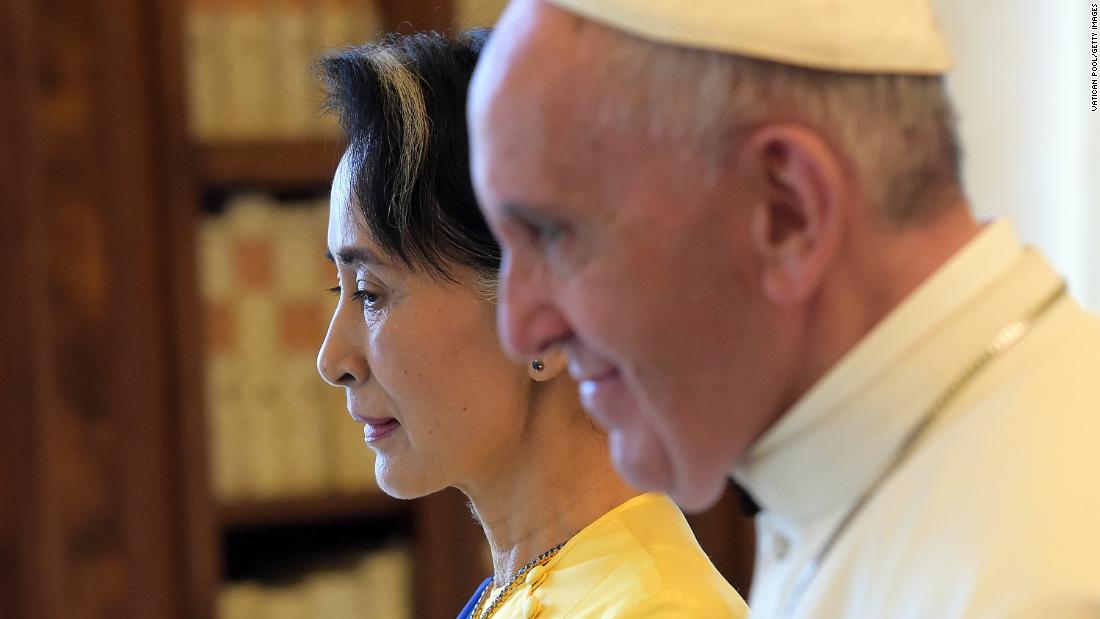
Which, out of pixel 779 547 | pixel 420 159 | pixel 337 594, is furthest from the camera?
pixel 337 594

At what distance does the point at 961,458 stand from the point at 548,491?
717 millimetres

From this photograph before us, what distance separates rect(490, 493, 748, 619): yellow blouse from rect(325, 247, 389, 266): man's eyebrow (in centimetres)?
35

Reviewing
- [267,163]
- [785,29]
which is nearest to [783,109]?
[785,29]

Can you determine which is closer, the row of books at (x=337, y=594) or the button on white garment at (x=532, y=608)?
the button on white garment at (x=532, y=608)

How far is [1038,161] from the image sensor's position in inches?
117

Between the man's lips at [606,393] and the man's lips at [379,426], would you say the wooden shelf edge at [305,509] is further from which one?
the man's lips at [606,393]

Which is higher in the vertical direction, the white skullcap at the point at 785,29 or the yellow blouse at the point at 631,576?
the white skullcap at the point at 785,29

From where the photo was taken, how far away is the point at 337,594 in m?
2.65

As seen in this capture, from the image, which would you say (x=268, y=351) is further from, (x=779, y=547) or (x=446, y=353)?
(x=779, y=547)

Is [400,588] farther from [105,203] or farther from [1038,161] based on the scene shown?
[1038,161]

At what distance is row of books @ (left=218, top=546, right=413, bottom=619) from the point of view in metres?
2.61

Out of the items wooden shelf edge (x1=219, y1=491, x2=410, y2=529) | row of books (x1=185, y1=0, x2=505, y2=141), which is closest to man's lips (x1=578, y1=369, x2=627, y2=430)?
row of books (x1=185, y1=0, x2=505, y2=141)

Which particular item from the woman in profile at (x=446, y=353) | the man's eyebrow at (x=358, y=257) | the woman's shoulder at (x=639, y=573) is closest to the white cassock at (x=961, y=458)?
the woman's shoulder at (x=639, y=573)

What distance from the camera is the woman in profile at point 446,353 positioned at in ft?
4.37
